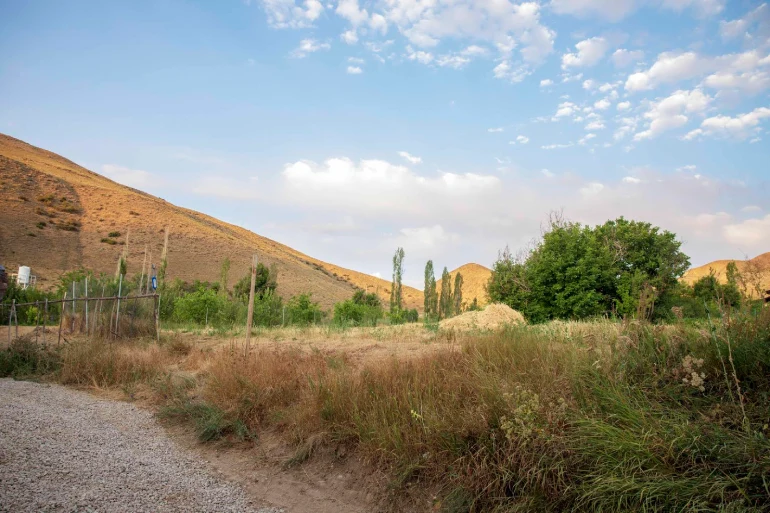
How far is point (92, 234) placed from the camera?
54938 mm

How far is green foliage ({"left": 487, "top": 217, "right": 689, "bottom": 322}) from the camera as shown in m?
29.1

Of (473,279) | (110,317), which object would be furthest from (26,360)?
(473,279)

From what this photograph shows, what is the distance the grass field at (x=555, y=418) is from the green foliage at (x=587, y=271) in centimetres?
2186

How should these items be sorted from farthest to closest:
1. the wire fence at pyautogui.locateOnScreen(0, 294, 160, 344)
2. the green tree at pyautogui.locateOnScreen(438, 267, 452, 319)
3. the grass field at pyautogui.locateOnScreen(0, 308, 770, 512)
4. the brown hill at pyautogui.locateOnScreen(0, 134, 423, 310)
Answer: the green tree at pyautogui.locateOnScreen(438, 267, 452, 319) < the brown hill at pyautogui.locateOnScreen(0, 134, 423, 310) < the wire fence at pyautogui.locateOnScreen(0, 294, 160, 344) < the grass field at pyautogui.locateOnScreen(0, 308, 770, 512)

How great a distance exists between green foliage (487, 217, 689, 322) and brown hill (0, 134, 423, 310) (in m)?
29.0

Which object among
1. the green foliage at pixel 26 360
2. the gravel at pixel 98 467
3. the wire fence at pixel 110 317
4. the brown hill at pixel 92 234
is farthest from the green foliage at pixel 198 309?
the brown hill at pixel 92 234

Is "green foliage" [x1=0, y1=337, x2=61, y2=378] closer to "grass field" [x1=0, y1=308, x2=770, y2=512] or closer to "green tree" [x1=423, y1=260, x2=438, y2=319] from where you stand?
"grass field" [x1=0, y1=308, x2=770, y2=512]

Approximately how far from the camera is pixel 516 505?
3857 millimetres

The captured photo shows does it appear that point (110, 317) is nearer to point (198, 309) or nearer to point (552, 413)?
point (198, 309)

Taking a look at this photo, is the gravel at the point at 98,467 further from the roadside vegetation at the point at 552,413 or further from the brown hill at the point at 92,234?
the brown hill at the point at 92,234

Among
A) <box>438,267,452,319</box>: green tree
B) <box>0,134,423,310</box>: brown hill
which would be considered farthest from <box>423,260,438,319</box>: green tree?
<box>0,134,423,310</box>: brown hill

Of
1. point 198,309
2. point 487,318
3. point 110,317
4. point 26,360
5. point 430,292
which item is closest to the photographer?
point 26,360

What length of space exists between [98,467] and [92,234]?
5830cm

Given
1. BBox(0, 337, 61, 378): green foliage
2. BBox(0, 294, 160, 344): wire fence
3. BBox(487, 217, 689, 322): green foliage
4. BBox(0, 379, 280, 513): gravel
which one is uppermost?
BBox(487, 217, 689, 322): green foliage
